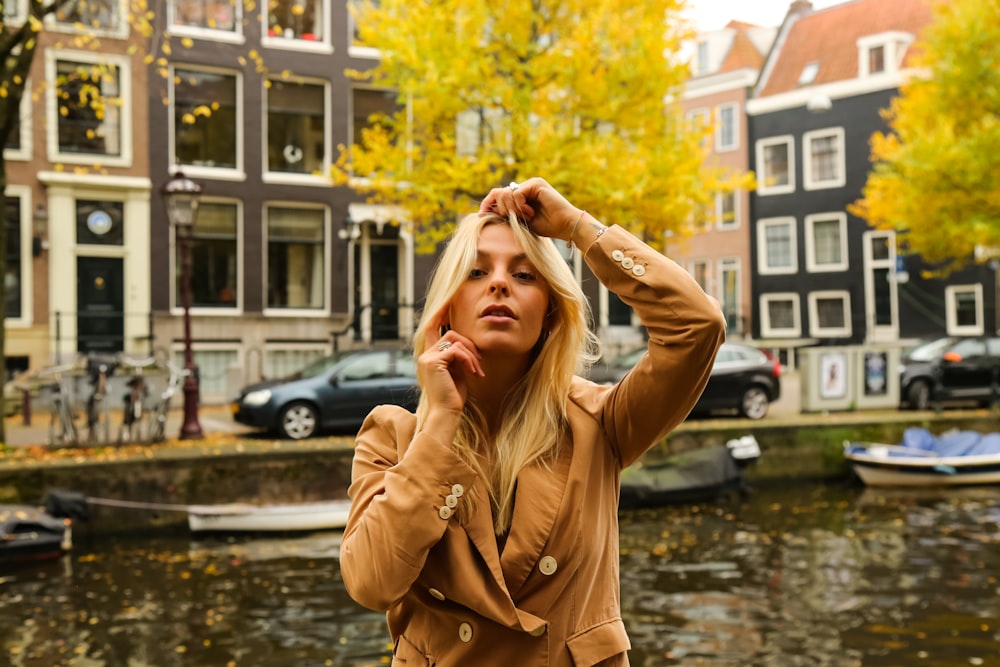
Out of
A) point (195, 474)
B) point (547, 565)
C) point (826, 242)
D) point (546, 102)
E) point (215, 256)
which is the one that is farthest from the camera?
point (826, 242)

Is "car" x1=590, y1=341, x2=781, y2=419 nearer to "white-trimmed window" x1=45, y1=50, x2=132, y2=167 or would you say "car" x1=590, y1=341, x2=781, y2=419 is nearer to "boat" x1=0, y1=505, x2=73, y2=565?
"boat" x1=0, y1=505, x2=73, y2=565

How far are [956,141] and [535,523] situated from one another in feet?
80.0

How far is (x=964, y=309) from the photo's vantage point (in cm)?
3077

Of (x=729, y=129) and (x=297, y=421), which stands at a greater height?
(x=729, y=129)

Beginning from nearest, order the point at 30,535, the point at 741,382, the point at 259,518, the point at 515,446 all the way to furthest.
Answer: the point at 515,446 → the point at 30,535 → the point at 259,518 → the point at 741,382

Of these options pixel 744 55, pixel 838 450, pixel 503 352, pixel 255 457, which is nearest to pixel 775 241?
pixel 744 55

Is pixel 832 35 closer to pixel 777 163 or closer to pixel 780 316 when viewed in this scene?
pixel 777 163

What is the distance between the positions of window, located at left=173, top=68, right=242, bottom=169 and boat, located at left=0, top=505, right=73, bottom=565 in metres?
13.3

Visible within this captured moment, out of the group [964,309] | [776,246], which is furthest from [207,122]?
[964,309]

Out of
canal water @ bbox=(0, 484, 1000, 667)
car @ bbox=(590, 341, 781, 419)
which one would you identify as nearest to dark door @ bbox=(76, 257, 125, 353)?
car @ bbox=(590, 341, 781, 419)

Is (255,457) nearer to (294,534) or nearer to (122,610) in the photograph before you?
(294,534)

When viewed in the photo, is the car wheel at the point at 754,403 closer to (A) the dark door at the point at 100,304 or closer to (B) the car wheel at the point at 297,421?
(B) the car wheel at the point at 297,421

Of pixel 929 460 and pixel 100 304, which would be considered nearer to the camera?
pixel 929 460

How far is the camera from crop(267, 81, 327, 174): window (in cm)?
2339
